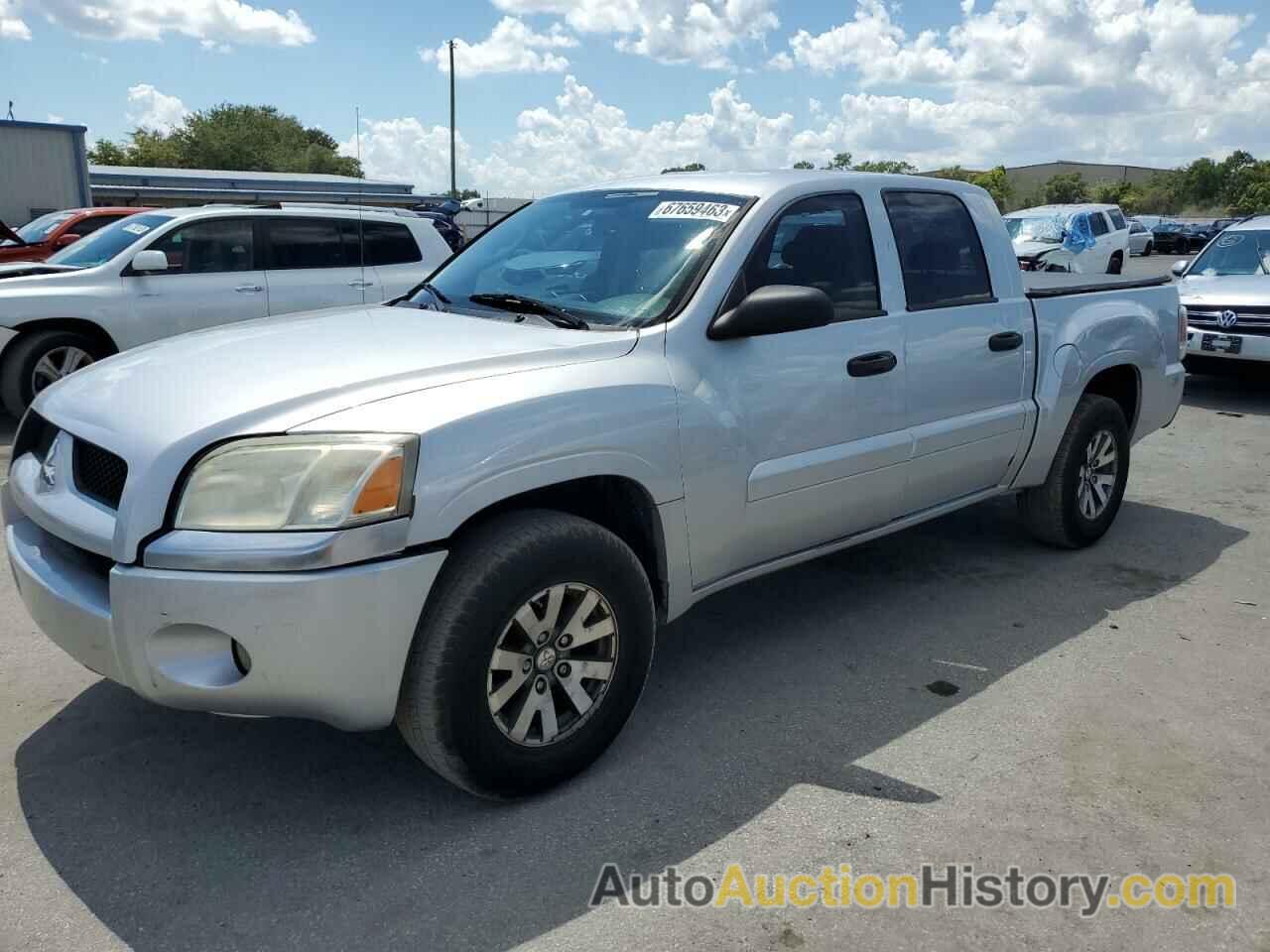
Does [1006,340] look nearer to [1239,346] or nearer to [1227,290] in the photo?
[1239,346]

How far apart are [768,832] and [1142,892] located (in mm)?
924

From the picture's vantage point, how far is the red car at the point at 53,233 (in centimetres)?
1219

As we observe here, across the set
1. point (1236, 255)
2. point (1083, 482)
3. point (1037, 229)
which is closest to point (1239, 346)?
point (1236, 255)

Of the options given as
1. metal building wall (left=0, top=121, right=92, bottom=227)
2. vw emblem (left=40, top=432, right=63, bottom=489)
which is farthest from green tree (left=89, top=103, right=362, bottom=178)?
vw emblem (left=40, top=432, right=63, bottom=489)

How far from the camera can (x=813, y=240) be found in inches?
149

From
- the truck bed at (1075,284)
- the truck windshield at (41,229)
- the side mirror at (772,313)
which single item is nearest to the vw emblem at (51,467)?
the side mirror at (772,313)

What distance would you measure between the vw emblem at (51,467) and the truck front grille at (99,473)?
8 centimetres

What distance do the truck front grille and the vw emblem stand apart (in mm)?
81

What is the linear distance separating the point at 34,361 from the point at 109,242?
56.9 inches

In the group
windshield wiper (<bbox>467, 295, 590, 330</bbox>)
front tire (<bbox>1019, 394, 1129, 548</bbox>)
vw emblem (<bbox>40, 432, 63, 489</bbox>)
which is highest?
windshield wiper (<bbox>467, 295, 590, 330</bbox>)

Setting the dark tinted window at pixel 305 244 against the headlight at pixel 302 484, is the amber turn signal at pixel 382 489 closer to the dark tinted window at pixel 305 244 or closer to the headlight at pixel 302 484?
the headlight at pixel 302 484

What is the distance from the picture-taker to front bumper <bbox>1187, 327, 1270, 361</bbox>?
9.05m

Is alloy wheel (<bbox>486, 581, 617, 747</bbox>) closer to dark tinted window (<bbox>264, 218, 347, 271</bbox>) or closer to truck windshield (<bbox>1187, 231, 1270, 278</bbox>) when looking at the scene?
dark tinted window (<bbox>264, 218, 347, 271</bbox>)

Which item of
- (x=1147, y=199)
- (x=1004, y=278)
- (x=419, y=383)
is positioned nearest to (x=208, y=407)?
(x=419, y=383)
